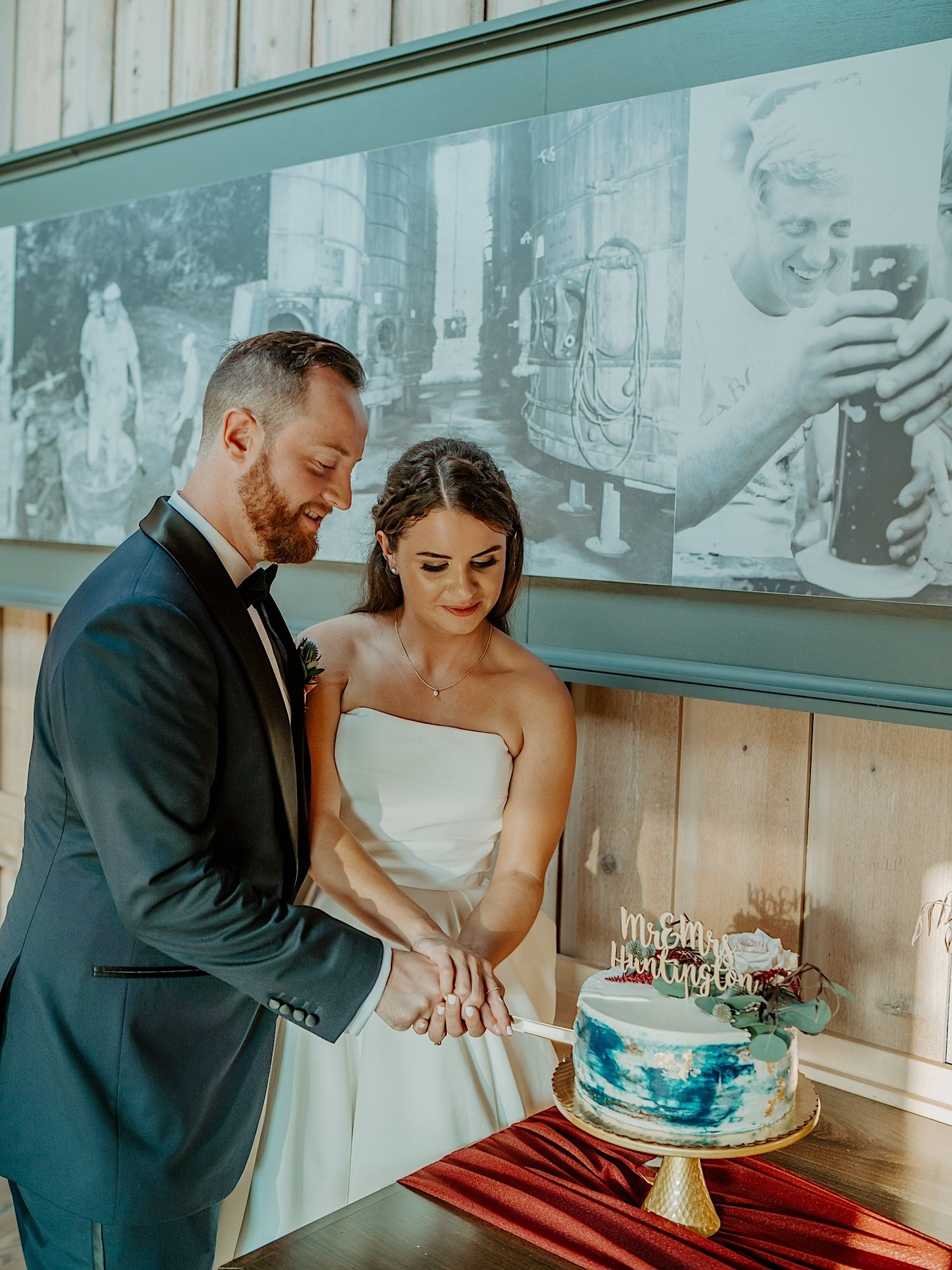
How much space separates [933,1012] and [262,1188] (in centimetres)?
116

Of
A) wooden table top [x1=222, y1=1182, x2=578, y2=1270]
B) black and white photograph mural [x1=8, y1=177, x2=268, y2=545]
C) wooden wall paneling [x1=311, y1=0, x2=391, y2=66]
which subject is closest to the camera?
wooden table top [x1=222, y1=1182, x2=578, y2=1270]

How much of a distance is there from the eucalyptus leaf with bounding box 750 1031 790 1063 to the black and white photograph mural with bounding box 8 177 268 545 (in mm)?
1920

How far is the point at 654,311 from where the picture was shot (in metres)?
2.00

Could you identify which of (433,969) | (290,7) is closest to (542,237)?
(290,7)

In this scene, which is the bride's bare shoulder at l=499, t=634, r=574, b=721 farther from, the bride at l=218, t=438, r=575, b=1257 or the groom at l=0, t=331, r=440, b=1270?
the groom at l=0, t=331, r=440, b=1270

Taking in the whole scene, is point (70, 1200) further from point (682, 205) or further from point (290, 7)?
point (290, 7)

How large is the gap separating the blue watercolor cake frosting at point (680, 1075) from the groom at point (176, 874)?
260mm

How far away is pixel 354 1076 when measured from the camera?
76.7 inches

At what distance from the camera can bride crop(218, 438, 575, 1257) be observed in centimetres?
190

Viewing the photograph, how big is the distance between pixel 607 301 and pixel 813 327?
39cm

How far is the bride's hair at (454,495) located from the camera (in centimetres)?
193

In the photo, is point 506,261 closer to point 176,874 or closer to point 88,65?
point 176,874

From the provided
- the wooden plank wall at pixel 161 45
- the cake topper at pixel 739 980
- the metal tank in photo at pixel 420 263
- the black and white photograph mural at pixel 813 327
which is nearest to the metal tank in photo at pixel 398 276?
the metal tank in photo at pixel 420 263

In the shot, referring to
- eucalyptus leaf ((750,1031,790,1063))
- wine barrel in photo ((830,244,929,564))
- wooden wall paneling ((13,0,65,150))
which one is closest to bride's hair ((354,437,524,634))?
wine barrel in photo ((830,244,929,564))
